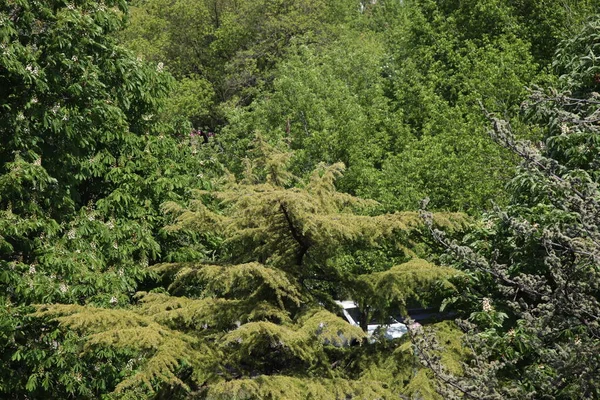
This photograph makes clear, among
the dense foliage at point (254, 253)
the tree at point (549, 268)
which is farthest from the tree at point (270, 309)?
the tree at point (549, 268)

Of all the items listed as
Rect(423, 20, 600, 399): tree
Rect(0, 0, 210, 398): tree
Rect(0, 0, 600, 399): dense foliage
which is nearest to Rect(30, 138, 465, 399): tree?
Rect(0, 0, 600, 399): dense foliage

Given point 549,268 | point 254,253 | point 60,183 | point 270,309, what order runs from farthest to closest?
point 60,183 < point 254,253 < point 270,309 < point 549,268

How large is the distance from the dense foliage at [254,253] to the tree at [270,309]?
0.03 metres

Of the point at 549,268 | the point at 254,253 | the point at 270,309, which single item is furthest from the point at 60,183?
the point at 549,268

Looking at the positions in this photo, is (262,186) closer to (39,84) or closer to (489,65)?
(39,84)

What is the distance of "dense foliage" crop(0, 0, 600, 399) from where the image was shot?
5543 millimetres

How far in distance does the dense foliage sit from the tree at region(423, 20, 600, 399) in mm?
26

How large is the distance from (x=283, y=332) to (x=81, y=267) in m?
3.56

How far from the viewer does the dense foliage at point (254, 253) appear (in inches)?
218

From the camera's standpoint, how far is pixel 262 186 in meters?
8.51

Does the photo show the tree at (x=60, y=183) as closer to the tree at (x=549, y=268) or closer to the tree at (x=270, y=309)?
the tree at (x=270, y=309)

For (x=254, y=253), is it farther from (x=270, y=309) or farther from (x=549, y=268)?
(x=549, y=268)

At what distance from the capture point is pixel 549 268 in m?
6.05

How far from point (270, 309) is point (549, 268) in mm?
3016
